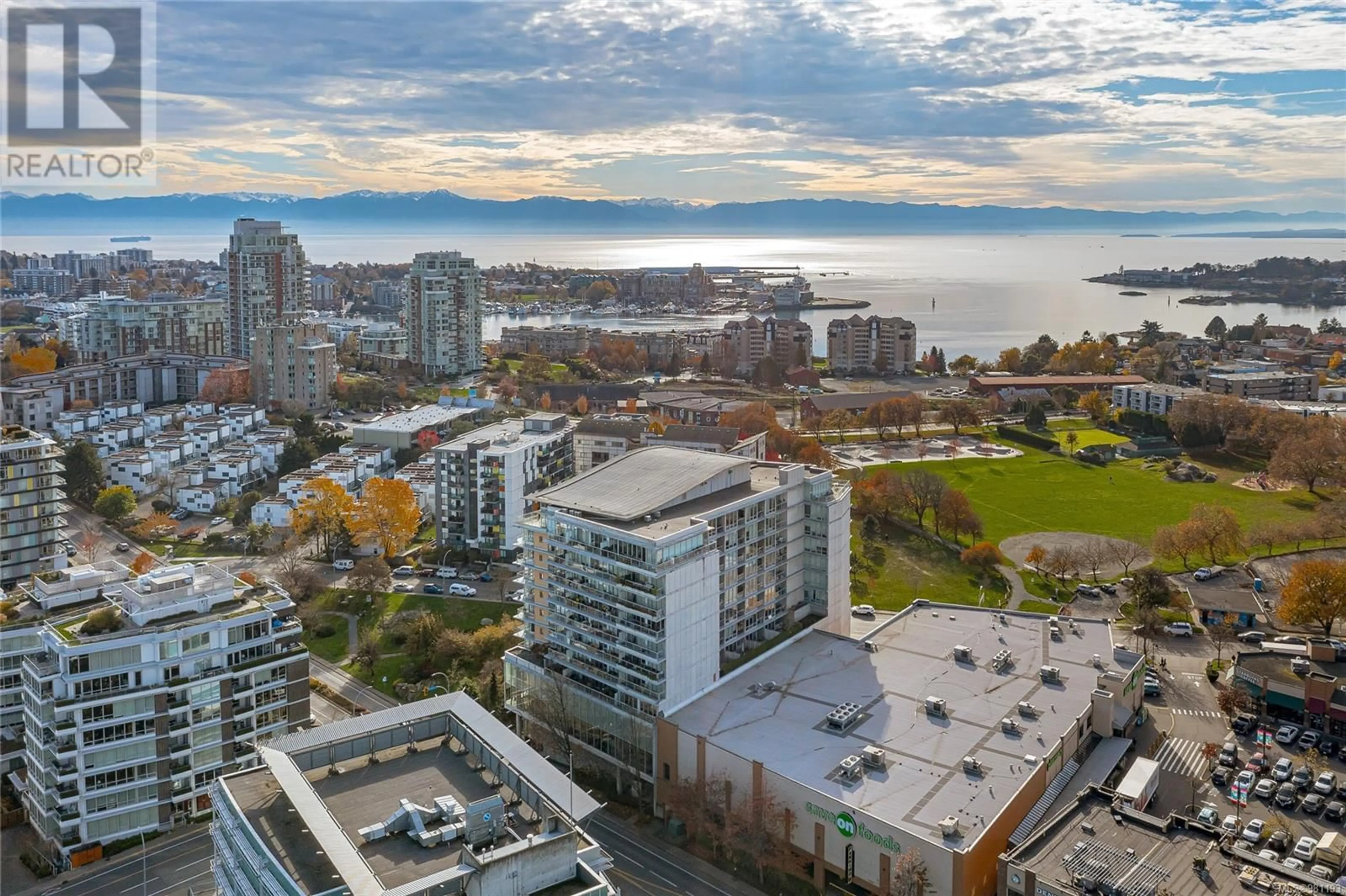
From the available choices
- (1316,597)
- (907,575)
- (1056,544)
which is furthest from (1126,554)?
(907,575)

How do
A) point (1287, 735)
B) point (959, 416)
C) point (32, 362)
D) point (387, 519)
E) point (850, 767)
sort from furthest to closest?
point (32, 362)
point (959, 416)
point (387, 519)
point (1287, 735)
point (850, 767)

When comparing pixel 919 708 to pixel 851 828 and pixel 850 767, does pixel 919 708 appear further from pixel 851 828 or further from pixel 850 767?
pixel 851 828

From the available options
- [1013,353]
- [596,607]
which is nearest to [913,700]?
[596,607]

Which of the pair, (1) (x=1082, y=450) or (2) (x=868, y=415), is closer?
(1) (x=1082, y=450)

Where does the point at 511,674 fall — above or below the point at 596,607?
below

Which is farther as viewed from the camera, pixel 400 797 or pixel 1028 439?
pixel 1028 439

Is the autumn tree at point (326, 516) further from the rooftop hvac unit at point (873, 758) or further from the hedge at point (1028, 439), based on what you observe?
the hedge at point (1028, 439)

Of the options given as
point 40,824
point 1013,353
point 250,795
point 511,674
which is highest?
point 1013,353

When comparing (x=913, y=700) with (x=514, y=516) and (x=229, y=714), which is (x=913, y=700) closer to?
(x=229, y=714)
